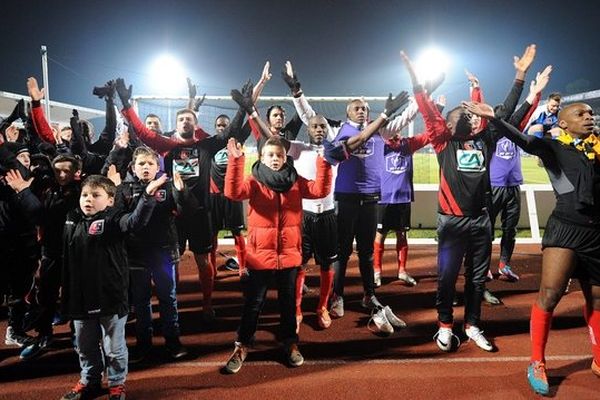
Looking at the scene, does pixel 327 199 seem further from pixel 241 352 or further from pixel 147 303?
pixel 147 303

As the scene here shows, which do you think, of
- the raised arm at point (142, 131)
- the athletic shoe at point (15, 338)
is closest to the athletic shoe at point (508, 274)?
the raised arm at point (142, 131)

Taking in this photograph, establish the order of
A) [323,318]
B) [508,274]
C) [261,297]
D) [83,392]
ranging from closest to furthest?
[83,392] → [261,297] → [323,318] → [508,274]

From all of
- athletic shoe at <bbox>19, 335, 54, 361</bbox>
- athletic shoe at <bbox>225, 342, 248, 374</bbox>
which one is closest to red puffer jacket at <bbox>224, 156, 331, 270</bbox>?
athletic shoe at <bbox>225, 342, 248, 374</bbox>

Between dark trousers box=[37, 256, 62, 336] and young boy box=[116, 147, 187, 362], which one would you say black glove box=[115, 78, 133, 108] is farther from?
dark trousers box=[37, 256, 62, 336]

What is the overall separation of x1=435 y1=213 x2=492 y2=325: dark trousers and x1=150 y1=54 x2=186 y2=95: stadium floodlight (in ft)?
161

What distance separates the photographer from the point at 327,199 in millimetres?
4418

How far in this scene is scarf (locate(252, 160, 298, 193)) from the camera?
3447mm

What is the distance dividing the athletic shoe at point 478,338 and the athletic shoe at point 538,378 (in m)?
0.55

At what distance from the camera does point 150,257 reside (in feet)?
12.3

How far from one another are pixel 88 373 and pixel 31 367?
95 cm

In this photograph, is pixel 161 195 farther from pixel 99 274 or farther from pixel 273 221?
pixel 273 221

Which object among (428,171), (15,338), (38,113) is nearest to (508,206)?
(15,338)

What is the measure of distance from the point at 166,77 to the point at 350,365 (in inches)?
1982

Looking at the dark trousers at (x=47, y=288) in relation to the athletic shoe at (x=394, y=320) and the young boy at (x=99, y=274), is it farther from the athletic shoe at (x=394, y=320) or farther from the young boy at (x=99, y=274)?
the athletic shoe at (x=394, y=320)
